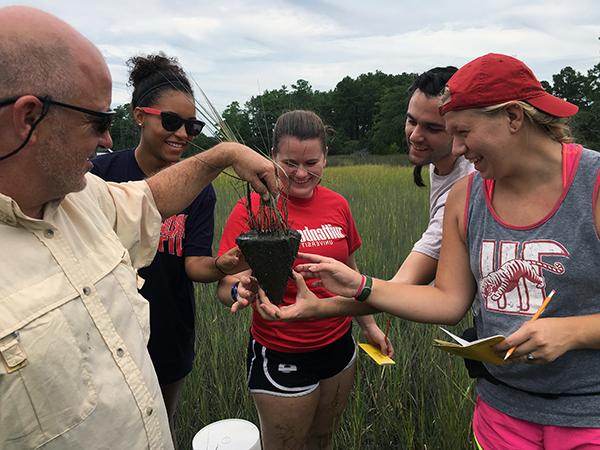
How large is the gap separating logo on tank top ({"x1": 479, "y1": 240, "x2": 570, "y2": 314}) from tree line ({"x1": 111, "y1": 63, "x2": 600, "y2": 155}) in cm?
56

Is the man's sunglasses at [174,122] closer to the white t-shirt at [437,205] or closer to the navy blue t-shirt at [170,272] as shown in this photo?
the navy blue t-shirt at [170,272]

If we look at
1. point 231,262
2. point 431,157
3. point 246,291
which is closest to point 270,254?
point 246,291

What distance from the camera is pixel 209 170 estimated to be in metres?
1.49

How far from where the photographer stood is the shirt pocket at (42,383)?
2.71 feet

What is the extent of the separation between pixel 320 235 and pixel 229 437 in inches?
32.7

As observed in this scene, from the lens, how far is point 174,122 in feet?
5.85

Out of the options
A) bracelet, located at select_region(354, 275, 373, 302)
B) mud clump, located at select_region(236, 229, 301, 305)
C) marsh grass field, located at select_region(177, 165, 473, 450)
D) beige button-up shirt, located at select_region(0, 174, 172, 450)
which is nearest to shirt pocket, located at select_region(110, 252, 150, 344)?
beige button-up shirt, located at select_region(0, 174, 172, 450)

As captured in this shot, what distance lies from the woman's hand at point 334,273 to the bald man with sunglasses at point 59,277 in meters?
0.56

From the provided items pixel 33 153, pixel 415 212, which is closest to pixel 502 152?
pixel 33 153

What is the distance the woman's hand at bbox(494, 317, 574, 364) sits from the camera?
105 cm

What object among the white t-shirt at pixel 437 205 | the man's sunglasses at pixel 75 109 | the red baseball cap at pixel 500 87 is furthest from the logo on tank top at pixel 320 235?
the man's sunglasses at pixel 75 109

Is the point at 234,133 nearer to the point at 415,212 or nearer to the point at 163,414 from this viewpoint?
the point at 163,414

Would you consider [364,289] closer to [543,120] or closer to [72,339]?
[543,120]

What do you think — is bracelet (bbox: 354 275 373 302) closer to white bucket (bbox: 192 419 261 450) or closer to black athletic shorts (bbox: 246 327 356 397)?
black athletic shorts (bbox: 246 327 356 397)
